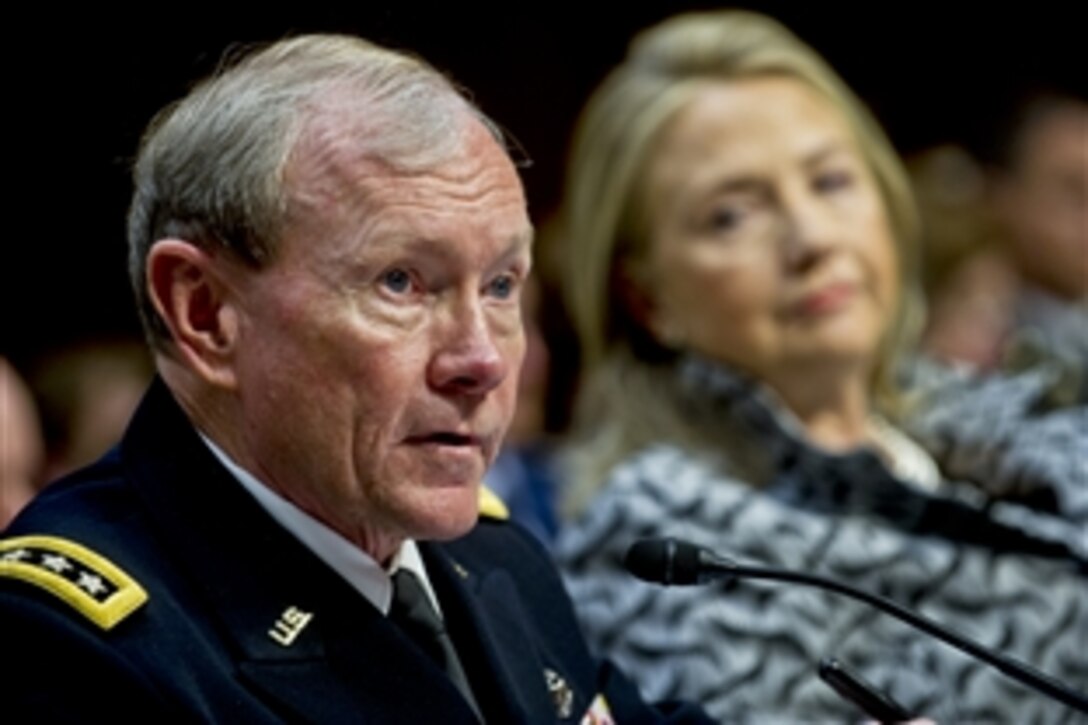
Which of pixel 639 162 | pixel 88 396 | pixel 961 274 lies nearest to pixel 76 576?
pixel 639 162

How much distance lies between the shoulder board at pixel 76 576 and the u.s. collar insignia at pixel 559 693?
0.46 meters

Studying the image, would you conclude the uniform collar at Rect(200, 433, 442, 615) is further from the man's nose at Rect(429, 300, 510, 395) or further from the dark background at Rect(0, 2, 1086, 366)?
the dark background at Rect(0, 2, 1086, 366)

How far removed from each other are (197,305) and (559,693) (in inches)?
21.0

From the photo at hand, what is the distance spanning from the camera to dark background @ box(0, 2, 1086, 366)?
209cm

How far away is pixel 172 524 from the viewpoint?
1.79m

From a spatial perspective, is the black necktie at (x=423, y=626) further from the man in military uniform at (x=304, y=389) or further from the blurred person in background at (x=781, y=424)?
the blurred person in background at (x=781, y=424)

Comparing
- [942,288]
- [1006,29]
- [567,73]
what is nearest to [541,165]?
[567,73]

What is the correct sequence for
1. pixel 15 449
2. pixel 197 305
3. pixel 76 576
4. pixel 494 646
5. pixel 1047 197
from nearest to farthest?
pixel 76 576 < pixel 197 305 < pixel 494 646 < pixel 15 449 < pixel 1047 197

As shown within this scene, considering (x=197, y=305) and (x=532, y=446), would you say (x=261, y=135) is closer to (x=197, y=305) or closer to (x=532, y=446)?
(x=197, y=305)

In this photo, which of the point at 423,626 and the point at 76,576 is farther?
the point at 423,626

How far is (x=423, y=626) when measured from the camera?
73.4 inches

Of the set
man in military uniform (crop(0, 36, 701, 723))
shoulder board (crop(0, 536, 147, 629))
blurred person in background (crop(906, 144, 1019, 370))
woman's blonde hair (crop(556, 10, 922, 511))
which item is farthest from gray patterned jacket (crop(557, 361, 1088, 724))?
blurred person in background (crop(906, 144, 1019, 370))

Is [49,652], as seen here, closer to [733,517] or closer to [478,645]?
[478,645]

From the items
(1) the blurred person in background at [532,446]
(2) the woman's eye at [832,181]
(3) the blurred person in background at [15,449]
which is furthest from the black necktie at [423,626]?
(1) the blurred person in background at [532,446]
